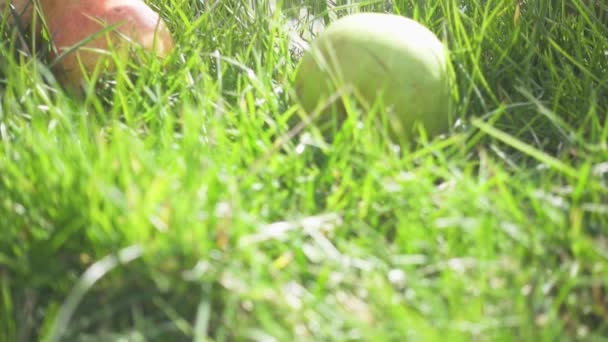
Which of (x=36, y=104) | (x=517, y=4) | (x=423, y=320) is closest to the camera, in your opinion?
(x=423, y=320)

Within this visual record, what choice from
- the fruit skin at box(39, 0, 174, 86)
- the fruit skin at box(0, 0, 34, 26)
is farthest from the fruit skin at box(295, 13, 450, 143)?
the fruit skin at box(0, 0, 34, 26)

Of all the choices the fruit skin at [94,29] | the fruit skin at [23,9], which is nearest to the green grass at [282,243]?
the fruit skin at [94,29]

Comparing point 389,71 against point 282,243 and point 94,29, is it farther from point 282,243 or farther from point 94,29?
point 94,29

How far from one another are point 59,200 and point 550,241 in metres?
0.61

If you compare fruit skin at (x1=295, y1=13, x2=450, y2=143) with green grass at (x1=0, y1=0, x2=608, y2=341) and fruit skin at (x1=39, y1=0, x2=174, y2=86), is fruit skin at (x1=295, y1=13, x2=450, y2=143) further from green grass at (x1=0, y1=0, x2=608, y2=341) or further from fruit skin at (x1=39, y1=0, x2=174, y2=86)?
fruit skin at (x1=39, y1=0, x2=174, y2=86)

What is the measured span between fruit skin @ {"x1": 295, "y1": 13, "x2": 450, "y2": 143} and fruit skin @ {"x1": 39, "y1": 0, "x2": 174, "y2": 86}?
396 millimetres

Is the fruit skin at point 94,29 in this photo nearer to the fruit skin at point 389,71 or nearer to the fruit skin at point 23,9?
the fruit skin at point 23,9

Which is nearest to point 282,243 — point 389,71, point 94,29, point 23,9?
point 389,71

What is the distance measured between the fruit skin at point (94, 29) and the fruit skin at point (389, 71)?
15.6 inches

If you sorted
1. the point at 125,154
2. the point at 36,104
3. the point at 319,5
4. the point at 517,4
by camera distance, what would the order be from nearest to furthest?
1. the point at 125,154
2. the point at 36,104
3. the point at 517,4
4. the point at 319,5

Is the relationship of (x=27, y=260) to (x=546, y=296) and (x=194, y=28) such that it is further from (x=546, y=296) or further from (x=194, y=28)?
(x=194, y=28)

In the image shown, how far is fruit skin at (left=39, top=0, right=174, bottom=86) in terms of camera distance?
1618mm

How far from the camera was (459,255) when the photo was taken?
40.3 inches

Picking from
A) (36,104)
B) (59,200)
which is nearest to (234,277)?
(59,200)
